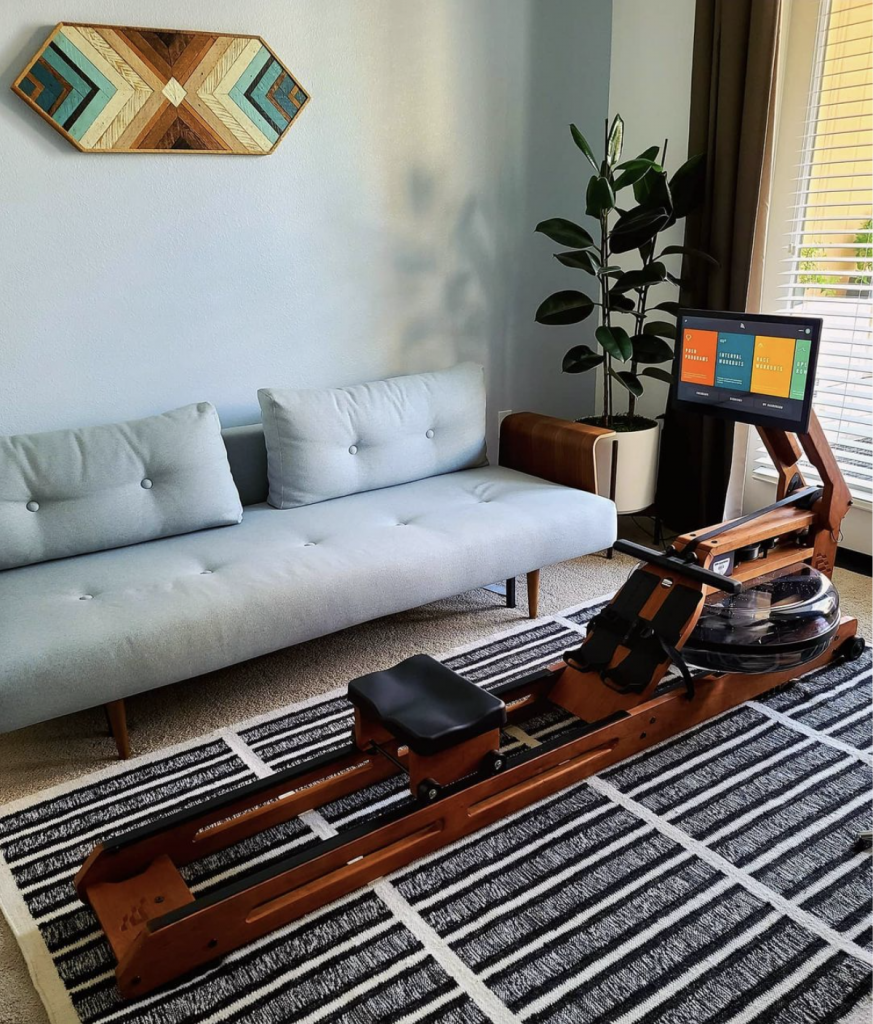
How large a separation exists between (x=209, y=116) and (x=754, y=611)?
2172mm

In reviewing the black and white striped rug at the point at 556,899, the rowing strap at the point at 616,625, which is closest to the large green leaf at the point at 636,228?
the rowing strap at the point at 616,625

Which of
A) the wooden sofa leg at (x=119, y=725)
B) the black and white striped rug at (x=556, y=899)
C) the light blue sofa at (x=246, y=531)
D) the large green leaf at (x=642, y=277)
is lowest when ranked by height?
the black and white striped rug at (x=556, y=899)

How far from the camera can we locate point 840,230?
3.00 m

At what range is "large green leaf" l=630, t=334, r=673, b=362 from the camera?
3.27m

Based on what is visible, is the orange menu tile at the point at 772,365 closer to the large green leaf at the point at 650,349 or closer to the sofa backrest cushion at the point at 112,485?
the large green leaf at the point at 650,349

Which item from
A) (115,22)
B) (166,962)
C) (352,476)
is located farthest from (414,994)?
(115,22)

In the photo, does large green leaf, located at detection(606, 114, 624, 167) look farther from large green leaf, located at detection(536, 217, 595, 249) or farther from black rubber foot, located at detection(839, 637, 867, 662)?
black rubber foot, located at detection(839, 637, 867, 662)

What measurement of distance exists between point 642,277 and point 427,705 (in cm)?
197

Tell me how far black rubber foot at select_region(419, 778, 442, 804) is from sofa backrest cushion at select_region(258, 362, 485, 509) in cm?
129

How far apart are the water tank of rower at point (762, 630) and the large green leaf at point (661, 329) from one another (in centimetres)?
124

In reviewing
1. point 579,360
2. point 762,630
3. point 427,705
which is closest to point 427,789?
point 427,705

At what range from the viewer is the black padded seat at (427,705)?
177 cm

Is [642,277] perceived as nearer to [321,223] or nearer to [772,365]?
[772,365]

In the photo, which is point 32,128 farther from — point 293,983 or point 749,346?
point 293,983
